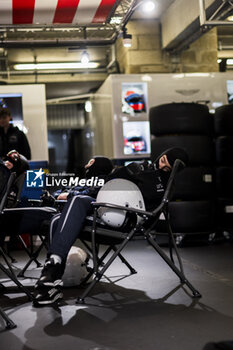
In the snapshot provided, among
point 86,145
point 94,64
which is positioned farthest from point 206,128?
point 86,145

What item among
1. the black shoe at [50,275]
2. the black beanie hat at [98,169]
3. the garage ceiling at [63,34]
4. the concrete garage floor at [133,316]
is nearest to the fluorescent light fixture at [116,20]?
the garage ceiling at [63,34]

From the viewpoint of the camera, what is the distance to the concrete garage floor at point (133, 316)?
85.2 inches

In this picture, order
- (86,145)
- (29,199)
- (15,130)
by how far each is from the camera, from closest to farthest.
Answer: (29,199)
(15,130)
(86,145)

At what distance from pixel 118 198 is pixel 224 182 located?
2.78m

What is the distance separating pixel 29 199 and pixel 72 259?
28.3 inches

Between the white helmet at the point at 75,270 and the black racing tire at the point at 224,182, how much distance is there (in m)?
2.51

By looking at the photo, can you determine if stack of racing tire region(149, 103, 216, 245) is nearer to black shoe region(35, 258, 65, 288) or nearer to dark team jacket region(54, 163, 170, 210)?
dark team jacket region(54, 163, 170, 210)

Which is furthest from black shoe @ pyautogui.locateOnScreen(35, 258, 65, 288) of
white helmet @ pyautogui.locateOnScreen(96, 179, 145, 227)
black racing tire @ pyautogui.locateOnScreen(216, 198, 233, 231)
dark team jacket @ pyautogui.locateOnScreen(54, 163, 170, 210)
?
black racing tire @ pyautogui.locateOnScreen(216, 198, 233, 231)

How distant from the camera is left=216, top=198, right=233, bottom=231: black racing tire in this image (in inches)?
215

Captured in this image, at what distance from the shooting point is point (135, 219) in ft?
9.89

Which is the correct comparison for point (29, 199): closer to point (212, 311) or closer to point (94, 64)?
point (212, 311)

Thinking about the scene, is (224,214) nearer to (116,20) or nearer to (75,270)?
(75,270)

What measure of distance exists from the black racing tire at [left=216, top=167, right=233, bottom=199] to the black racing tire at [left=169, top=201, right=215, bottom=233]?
1.15ft

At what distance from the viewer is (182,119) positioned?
5375 mm
